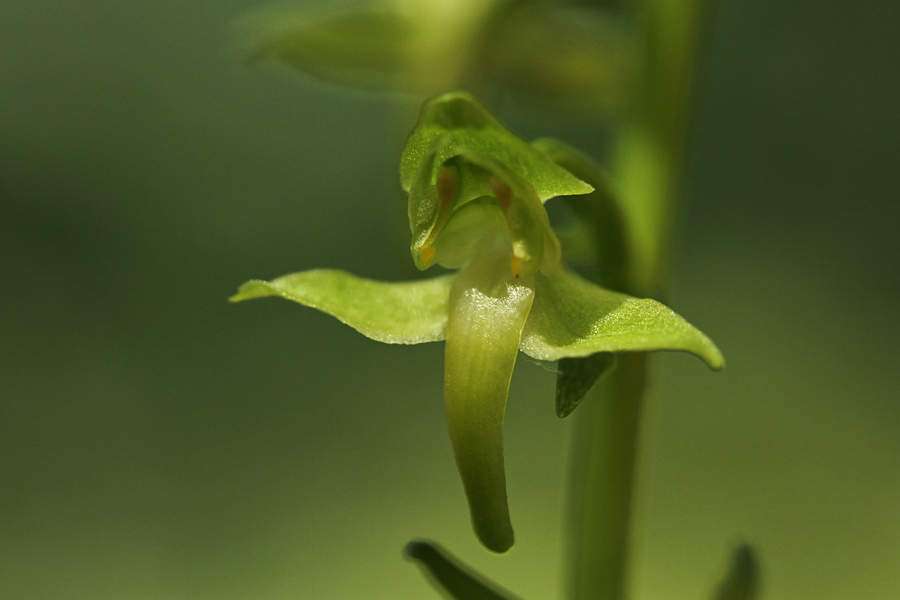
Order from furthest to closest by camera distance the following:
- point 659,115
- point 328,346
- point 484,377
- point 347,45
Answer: point 328,346 < point 347,45 < point 659,115 < point 484,377

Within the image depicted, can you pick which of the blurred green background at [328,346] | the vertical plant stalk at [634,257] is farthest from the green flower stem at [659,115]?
the blurred green background at [328,346]

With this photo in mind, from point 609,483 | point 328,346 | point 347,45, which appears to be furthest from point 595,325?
point 328,346

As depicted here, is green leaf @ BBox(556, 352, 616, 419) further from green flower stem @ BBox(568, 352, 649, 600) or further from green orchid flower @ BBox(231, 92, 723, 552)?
green flower stem @ BBox(568, 352, 649, 600)

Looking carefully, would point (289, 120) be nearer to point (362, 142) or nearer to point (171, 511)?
point (362, 142)

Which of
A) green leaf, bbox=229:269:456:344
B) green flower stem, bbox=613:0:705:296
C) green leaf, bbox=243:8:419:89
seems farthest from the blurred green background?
green leaf, bbox=229:269:456:344

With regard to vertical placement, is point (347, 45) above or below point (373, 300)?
above

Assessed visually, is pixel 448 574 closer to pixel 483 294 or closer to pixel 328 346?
pixel 483 294

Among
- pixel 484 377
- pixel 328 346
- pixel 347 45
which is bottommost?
pixel 328 346
